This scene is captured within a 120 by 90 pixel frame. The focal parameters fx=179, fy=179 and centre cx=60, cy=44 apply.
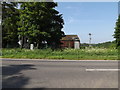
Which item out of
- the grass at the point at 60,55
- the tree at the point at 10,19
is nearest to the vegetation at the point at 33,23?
the tree at the point at 10,19

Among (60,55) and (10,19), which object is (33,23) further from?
(60,55)

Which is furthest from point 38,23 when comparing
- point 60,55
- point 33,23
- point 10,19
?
point 60,55

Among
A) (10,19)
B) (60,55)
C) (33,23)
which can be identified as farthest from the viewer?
(10,19)

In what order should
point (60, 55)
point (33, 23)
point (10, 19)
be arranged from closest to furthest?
point (60, 55), point (33, 23), point (10, 19)

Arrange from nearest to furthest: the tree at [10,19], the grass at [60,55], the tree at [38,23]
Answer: the grass at [60,55]
the tree at [38,23]
the tree at [10,19]

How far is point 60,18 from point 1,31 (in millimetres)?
14922

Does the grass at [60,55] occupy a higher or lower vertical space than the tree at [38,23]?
lower

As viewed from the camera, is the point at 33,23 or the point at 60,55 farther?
the point at 33,23

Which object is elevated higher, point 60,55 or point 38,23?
point 38,23

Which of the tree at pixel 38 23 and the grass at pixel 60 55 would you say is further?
the tree at pixel 38 23

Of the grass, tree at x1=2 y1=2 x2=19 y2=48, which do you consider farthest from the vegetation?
the grass

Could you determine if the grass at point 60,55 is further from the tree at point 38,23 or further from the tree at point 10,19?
the tree at point 10,19

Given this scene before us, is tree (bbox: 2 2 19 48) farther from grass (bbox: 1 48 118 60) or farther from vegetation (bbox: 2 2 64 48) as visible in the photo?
grass (bbox: 1 48 118 60)

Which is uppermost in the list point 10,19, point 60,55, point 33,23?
point 10,19
